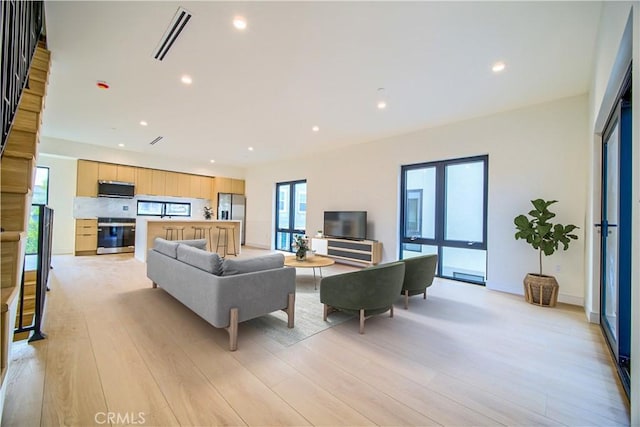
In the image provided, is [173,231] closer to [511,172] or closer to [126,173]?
[126,173]

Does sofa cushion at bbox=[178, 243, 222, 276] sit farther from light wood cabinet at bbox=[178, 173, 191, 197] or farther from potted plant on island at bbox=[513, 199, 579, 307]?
light wood cabinet at bbox=[178, 173, 191, 197]

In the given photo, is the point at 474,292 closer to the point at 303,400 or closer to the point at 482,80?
the point at 482,80

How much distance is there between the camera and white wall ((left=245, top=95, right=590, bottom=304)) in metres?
3.79

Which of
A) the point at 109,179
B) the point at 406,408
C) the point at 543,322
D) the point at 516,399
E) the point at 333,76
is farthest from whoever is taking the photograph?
the point at 109,179

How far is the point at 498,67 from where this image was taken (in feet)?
10.2

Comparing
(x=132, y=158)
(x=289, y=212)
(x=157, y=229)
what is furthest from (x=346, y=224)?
(x=132, y=158)

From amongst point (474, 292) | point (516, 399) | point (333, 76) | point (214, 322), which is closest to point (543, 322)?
point (474, 292)

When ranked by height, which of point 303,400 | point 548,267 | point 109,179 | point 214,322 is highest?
point 109,179

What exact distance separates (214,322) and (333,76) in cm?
309

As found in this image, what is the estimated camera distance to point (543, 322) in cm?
311

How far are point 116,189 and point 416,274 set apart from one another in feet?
26.4

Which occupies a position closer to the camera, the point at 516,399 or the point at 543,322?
the point at 516,399

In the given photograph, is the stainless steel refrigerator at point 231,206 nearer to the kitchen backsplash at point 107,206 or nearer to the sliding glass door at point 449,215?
the kitchen backsplash at point 107,206

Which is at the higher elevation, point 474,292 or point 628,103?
point 628,103
